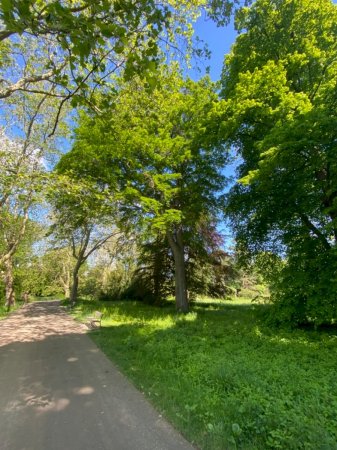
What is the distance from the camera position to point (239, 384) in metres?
4.46

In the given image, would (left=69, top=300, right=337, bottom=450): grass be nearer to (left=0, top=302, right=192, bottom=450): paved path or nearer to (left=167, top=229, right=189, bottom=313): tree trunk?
(left=0, top=302, right=192, bottom=450): paved path

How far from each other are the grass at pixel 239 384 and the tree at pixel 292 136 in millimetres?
2348

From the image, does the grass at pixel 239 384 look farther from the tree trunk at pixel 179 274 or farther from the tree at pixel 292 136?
the tree trunk at pixel 179 274

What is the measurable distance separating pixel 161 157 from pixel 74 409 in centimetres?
1011

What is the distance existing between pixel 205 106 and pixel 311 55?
4303 mm

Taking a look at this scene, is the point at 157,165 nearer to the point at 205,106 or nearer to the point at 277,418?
the point at 205,106

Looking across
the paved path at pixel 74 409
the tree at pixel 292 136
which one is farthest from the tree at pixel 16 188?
the tree at pixel 292 136

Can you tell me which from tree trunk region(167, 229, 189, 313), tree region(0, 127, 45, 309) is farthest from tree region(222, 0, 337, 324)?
tree region(0, 127, 45, 309)

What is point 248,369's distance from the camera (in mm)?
5141

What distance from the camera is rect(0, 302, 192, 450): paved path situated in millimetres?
3375

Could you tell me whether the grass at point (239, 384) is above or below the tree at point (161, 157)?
below

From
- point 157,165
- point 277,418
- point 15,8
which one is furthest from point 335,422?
point 157,165

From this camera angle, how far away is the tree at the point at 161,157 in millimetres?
12031

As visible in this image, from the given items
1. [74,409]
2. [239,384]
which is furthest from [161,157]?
[74,409]
